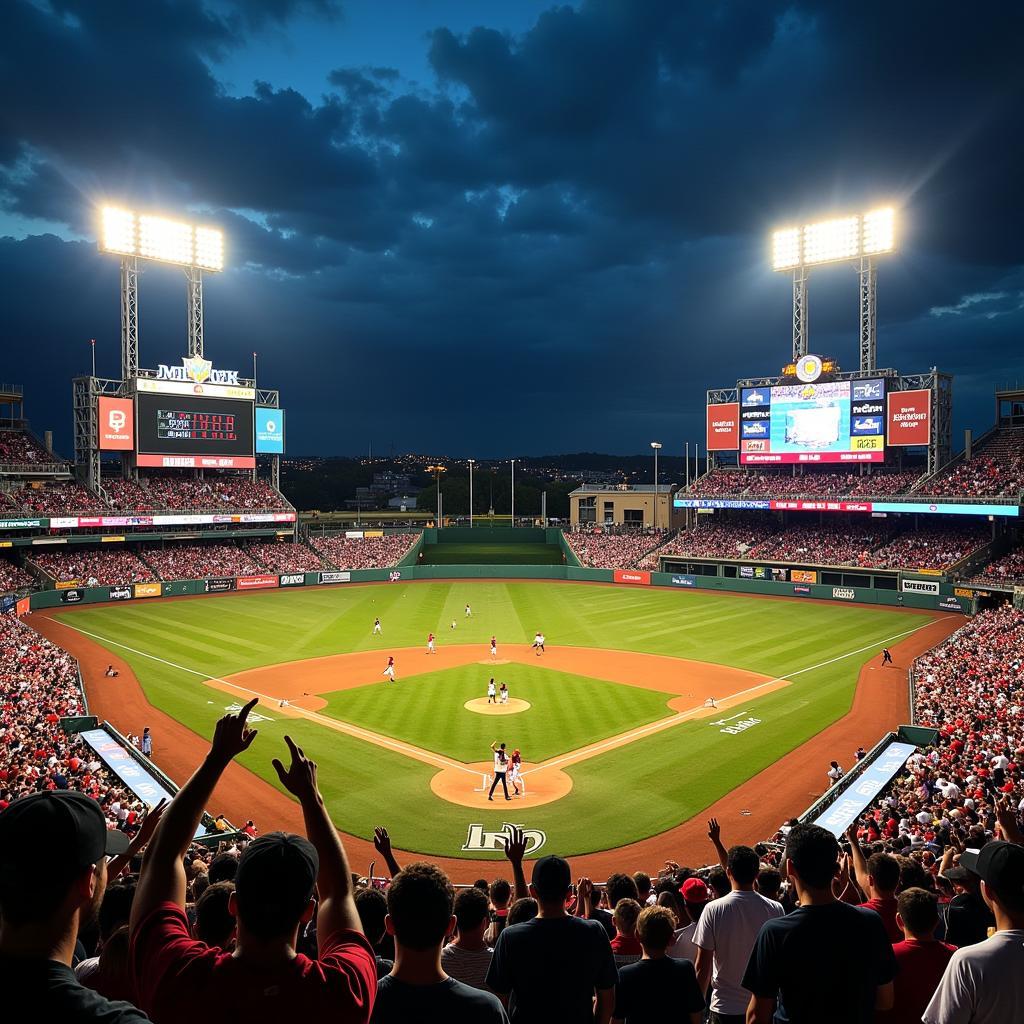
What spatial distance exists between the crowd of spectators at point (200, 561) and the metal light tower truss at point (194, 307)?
17309mm

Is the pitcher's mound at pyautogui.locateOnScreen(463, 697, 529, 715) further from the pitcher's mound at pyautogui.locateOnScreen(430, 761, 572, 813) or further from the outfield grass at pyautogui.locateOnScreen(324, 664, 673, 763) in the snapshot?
the pitcher's mound at pyautogui.locateOnScreen(430, 761, 572, 813)

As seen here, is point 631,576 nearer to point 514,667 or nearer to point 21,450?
point 514,667

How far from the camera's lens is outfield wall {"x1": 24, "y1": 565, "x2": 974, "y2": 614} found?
5416cm

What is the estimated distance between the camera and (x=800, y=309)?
66.9 m

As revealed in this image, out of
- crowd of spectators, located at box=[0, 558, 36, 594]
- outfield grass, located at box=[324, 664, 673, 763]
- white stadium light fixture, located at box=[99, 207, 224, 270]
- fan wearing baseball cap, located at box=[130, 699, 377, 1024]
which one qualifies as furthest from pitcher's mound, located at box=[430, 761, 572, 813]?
white stadium light fixture, located at box=[99, 207, 224, 270]

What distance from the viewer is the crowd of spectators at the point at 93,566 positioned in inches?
2275

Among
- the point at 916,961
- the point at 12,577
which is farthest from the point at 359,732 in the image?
the point at 12,577

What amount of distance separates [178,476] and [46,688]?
46006 millimetres

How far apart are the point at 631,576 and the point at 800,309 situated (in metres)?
27.2

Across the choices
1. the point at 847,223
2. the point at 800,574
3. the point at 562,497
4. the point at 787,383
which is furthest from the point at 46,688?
the point at 562,497

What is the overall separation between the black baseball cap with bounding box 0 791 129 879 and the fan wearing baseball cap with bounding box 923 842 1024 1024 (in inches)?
161

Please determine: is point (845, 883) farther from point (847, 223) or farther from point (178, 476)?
point (178, 476)

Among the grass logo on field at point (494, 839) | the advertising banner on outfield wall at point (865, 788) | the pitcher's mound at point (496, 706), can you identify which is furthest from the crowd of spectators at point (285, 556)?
the advertising banner on outfield wall at point (865, 788)

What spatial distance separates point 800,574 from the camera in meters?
61.1
